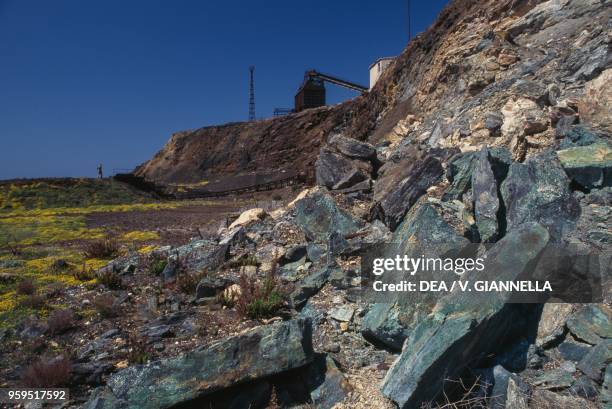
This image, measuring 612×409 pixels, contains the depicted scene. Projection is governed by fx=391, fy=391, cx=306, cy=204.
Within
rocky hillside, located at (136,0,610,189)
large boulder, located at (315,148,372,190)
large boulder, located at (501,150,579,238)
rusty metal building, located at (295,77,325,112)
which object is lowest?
large boulder, located at (501,150,579,238)

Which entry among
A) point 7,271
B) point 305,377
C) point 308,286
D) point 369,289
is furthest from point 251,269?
point 7,271

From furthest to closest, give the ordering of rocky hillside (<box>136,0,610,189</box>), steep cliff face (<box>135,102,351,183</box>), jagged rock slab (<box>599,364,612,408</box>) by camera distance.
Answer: steep cliff face (<box>135,102,351,183</box>) < rocky hillside (<box>136,0,610,189</box>) < jagged rock slab (<box>599,364,612,408</box>)

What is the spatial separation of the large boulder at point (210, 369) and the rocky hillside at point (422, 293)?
15 millimetres

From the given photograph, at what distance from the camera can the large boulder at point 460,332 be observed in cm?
367

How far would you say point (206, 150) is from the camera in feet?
154

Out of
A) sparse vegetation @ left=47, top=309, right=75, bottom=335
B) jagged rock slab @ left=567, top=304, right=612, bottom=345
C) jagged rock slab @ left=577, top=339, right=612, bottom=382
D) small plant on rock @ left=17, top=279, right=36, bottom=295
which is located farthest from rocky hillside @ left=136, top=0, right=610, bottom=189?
small plant on rock @ left=17, top=279, right=36, bottom=295

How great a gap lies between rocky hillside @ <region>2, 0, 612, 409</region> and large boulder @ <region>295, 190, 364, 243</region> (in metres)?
0.03

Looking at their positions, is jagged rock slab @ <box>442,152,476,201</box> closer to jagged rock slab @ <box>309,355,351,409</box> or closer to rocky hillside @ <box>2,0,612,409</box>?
rocky hillside @ <box>2,0,612,409</box>

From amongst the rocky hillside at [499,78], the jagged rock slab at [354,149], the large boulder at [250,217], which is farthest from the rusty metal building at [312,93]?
the large boulder at [250,217]

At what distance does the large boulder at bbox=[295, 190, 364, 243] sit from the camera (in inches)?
311

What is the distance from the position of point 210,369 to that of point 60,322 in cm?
344

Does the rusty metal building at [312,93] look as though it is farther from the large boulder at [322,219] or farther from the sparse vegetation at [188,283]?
the sparse vegetation at [188,283]

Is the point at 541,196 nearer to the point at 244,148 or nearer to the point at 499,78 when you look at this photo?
the point at 499,78

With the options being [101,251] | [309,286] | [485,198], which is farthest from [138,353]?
[101,251]
